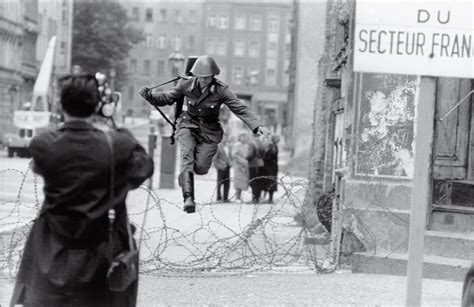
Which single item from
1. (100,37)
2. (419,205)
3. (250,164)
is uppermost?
(100,37)

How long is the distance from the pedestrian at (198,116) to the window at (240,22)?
10070cm

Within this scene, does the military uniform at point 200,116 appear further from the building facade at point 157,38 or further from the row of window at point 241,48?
the row of window at point 241,48

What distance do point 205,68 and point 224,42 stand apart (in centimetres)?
10174

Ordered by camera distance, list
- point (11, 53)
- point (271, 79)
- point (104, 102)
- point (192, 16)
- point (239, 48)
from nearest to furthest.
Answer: point (104, 102) → point (11, 53) → point (192, 16) → point (239, 48) → point (271, 79)

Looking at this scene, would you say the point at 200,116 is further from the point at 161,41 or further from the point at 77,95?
the point at 161,41

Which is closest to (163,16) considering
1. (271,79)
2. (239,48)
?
(239,48)

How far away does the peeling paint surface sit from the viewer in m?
10.8

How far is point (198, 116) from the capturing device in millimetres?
A: 9508

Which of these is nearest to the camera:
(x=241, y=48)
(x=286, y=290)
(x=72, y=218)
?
(x=72, y=218)

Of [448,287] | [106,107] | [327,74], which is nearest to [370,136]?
[448,287]

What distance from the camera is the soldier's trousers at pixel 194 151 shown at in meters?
9.55

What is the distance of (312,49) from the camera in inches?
1922

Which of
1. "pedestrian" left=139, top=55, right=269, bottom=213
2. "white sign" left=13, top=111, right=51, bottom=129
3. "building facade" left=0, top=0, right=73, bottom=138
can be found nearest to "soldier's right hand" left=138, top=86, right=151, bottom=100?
"pedestrian" left=139, top=55, right=269, bottom=213

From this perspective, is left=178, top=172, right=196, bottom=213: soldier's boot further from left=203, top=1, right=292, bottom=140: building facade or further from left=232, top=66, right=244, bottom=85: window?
left=232, top=66, right=244, bottom=85: window
